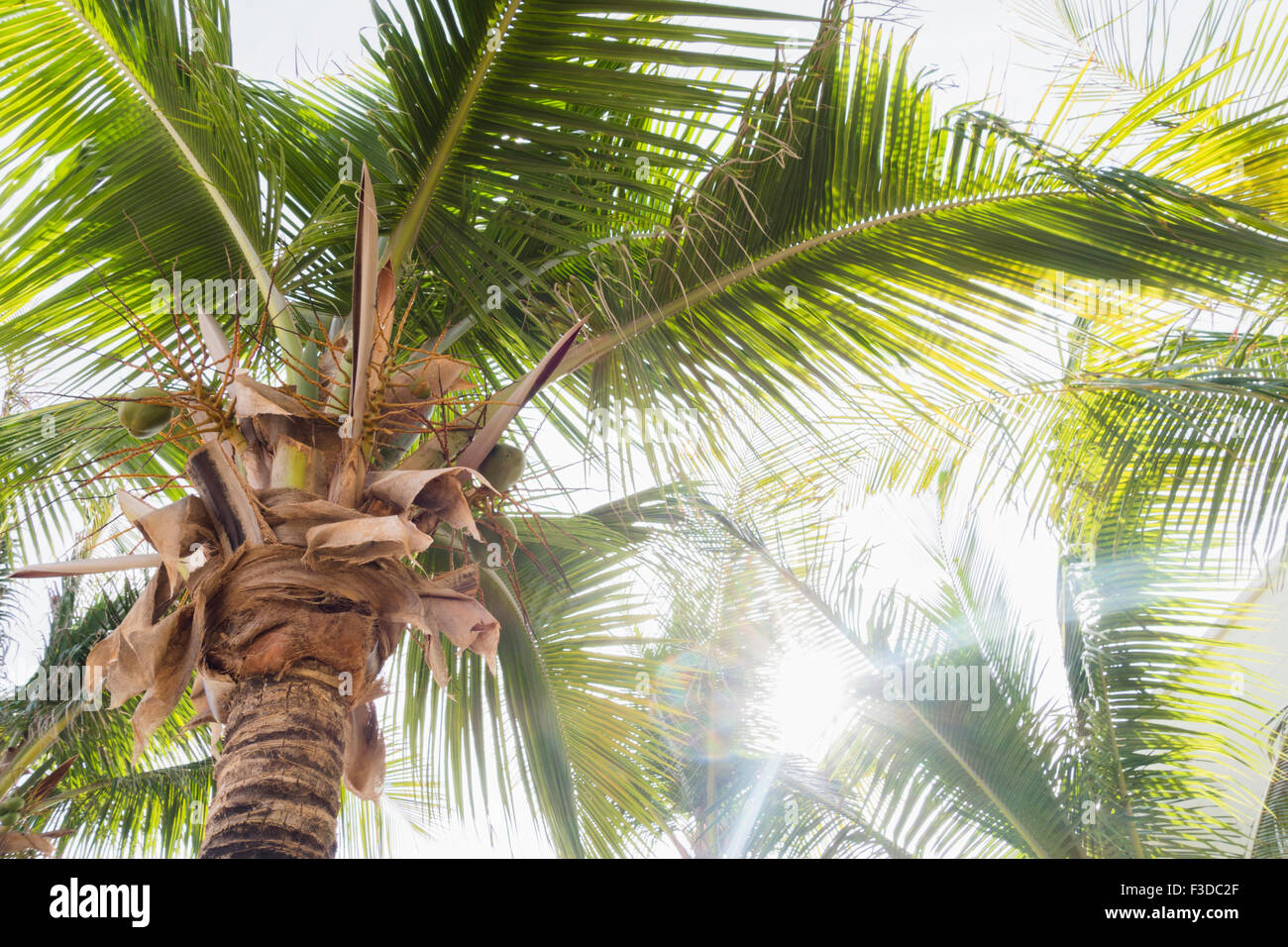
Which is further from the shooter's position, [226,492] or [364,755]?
[364,755]

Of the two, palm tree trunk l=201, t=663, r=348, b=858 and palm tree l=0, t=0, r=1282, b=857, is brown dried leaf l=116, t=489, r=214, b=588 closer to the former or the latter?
palm tree l=0, t=0, r=1282, b=857

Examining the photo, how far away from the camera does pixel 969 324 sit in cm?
276

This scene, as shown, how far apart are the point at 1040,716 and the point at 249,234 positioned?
17.3 feet

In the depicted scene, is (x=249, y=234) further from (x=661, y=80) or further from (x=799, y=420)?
(x=799, y=420)

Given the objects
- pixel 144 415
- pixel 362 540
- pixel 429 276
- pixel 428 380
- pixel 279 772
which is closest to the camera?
pixel 279 772

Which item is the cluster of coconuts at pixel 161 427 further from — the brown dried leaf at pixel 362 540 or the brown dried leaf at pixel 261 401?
the brown dried leaf at pixel 362 540

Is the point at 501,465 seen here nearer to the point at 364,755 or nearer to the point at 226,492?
the point at 226,492

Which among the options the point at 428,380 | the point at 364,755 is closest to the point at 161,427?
the point at 428,380

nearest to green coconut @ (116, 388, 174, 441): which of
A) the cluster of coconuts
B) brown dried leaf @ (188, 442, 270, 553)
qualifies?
the cluster of coconuts

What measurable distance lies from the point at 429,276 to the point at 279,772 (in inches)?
84.3

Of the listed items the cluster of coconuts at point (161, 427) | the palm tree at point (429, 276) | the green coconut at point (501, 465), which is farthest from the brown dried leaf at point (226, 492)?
the green coconut at point (501, 465)

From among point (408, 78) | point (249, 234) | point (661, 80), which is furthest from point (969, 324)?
point (249, 234)

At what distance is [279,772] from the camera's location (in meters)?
1.90

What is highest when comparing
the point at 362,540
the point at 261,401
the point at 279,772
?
the point at 261,401
